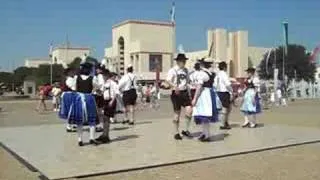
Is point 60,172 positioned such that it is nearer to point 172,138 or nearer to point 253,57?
point 172,138

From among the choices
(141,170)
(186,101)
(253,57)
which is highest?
(253,57)

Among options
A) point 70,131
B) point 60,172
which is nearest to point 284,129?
point 70,131

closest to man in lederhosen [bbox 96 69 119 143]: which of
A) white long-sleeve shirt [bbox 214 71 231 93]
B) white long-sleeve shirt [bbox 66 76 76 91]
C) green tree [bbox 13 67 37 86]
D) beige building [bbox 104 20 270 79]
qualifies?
white long-sleeve shirt [bbox 66 76 76 91]

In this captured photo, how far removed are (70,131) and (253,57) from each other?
391ft

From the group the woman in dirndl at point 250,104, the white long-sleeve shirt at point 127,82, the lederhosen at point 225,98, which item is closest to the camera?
the lederhosen at point 225,98

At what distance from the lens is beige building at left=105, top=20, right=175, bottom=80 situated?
387ft

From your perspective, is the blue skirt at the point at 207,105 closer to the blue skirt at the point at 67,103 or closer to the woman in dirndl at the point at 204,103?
the woman in dirndl at the point at 204,103

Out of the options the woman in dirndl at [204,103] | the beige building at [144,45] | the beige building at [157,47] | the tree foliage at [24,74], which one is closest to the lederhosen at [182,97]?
the woman in dirndl at [204,103]

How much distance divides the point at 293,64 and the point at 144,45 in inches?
1379

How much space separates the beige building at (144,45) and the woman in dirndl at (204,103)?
103 m

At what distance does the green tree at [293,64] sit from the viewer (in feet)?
316

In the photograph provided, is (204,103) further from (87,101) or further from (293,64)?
(293,64)

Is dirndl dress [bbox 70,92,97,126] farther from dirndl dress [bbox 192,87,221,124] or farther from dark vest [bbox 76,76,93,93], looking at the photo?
dirndl dress [bbox 192,87,221,124]

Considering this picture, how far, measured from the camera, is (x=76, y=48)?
155500 millimetres
